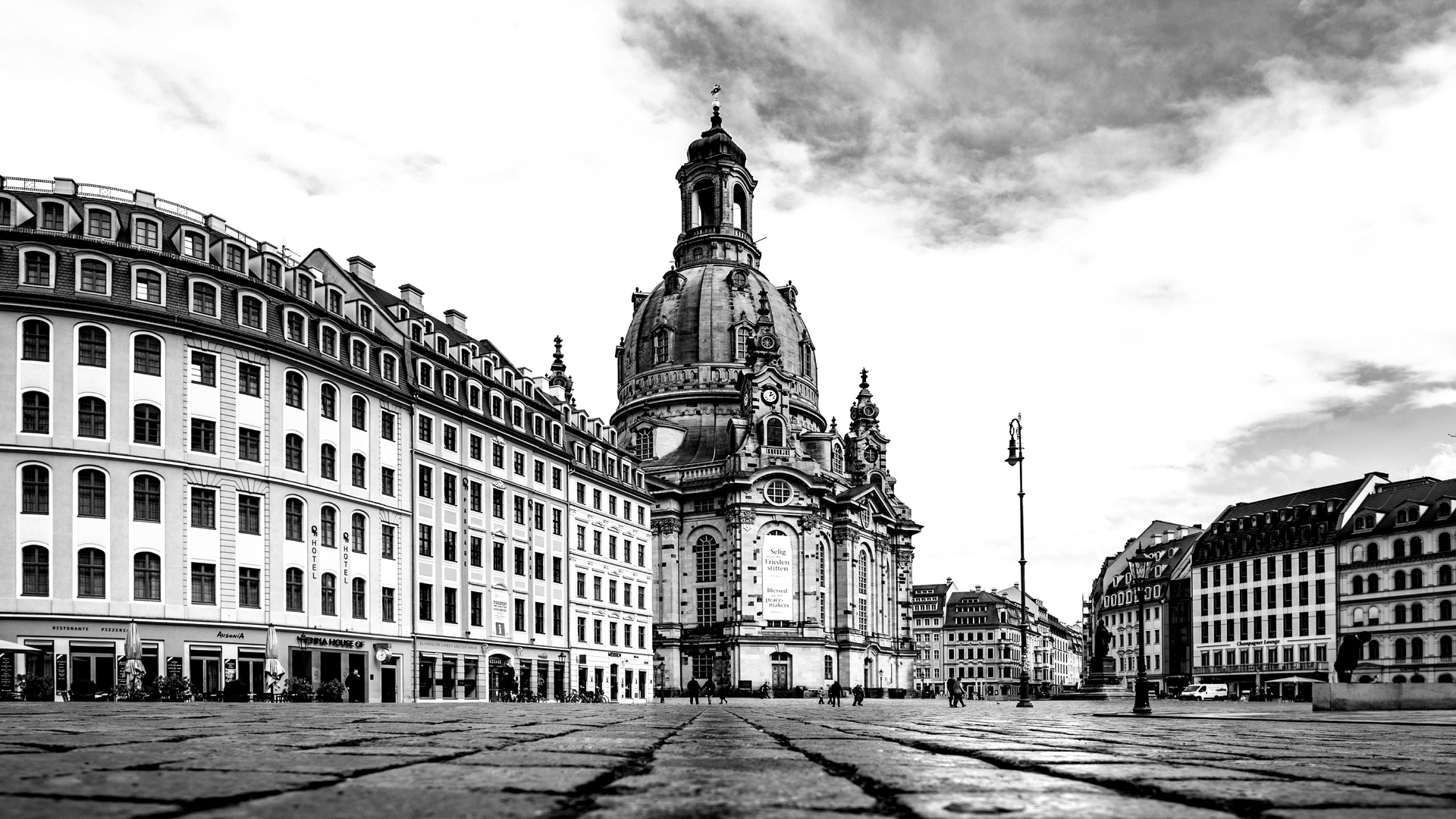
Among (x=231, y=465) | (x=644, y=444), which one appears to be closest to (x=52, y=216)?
(x=231, y=465)

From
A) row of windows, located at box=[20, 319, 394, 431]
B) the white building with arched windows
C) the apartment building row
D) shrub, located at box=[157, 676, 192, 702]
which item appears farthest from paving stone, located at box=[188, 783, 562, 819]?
the white building with arched windows

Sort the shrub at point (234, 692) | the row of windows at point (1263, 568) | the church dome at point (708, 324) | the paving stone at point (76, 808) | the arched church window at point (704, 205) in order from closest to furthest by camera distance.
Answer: the paving stone at point (76, 808) → the shrub at point (234, 692) → the row of windows at point (1263, 568) → the church dome at point (708, 324) → the arched church window at point (704, 205)

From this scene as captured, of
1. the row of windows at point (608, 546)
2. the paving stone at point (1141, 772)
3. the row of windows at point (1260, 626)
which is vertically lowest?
the row of windows at point (1260, 626)

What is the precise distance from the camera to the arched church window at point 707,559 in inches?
4729

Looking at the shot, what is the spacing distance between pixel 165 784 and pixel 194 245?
4550 cm

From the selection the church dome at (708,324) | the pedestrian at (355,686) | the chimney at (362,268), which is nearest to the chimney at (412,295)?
the chimney at (362,268)

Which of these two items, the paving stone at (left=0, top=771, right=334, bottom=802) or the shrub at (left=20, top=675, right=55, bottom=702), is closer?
the paving stone at (left=0, top=771, right=334, bottom=802)

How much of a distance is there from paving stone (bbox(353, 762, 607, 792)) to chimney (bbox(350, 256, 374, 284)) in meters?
58.7

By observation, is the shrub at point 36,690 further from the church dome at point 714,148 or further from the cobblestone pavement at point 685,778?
the church dome at point 714,148

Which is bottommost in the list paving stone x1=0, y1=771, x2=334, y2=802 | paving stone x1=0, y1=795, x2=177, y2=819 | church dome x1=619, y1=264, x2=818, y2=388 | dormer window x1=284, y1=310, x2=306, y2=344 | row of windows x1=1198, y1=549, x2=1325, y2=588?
row of windows x1=1198, y1=549, x2=1325, y2=588

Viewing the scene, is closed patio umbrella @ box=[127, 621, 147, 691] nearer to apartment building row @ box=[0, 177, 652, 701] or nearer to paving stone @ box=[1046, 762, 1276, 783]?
apartment building row @ box=[0, 177, 652, 701]

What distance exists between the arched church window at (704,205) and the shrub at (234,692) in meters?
108

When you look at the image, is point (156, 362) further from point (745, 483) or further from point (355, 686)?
point (745, 483)

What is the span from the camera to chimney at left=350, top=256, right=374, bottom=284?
61.8m
